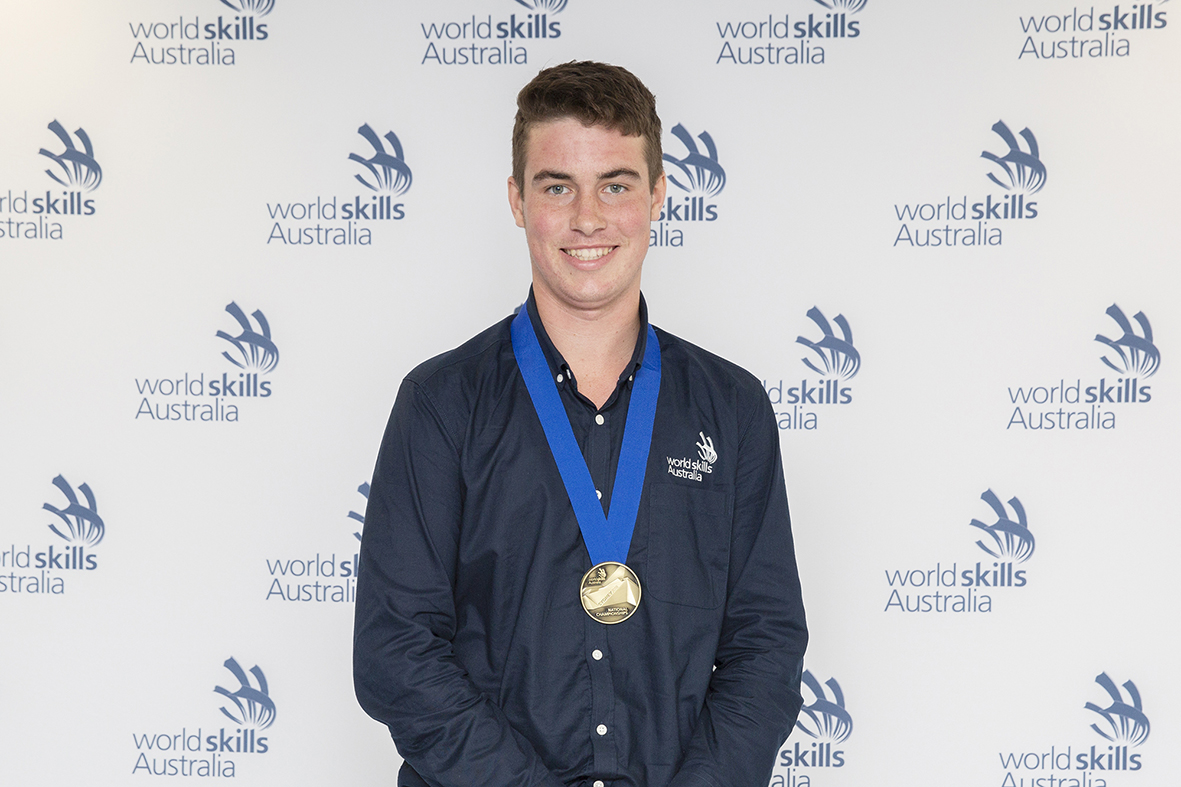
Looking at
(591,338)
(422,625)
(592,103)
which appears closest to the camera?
(422,625)

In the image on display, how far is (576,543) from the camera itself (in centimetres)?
177

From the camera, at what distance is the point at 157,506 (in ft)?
9.51

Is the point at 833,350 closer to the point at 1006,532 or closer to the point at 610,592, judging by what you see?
the point at 1006,532

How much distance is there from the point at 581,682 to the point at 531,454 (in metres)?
0.42

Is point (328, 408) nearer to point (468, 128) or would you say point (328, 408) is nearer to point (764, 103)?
point (468, 128)

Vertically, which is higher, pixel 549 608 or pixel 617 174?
pixel 617 174

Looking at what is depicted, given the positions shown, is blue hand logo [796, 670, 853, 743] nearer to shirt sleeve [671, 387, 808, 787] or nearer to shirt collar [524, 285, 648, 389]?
shirt sleeve [671, 387, 808, 787]

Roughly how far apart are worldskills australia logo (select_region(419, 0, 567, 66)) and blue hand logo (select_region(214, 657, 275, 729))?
192 cm

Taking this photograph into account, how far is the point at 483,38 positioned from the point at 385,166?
48cm

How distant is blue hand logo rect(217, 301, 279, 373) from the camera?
291cm

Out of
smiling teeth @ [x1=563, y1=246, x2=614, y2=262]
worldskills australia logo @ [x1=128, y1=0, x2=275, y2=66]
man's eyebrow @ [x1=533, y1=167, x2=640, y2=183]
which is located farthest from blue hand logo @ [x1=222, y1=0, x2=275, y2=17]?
smiling teeth @ [x1=563, y1=246, x2=614, y2=262]

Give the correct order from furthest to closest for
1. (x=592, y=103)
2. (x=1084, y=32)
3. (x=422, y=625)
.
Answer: (x=1084, y=32)
(x=592, y=103)
(x=422, y=625)

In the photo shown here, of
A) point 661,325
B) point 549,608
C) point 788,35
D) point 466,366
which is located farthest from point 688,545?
point 788,35

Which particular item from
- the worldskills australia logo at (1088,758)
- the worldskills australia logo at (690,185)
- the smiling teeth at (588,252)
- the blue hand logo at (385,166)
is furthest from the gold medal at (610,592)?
the worldskills australia logo at (1088,758)
